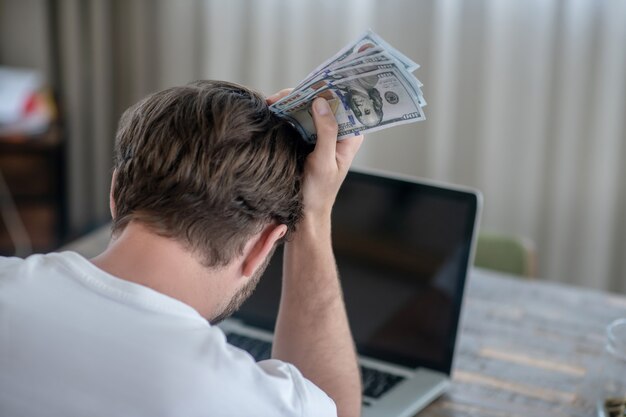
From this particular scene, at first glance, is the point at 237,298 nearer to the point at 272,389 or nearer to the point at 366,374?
the point at 272,389

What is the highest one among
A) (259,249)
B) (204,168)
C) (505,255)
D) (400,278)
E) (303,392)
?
(204,168)

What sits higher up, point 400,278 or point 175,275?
point 175,275

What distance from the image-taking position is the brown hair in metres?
1.05

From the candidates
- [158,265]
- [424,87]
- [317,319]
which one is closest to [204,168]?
[158,265]

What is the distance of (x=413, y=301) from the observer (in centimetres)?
161

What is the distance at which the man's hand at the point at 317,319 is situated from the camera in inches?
52.6

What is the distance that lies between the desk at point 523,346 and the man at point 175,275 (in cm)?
48

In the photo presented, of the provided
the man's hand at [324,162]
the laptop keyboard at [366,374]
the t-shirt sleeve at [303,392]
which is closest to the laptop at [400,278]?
the laptop keyboard at [366,374]

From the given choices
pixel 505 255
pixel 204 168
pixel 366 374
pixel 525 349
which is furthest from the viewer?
pixel 505 255

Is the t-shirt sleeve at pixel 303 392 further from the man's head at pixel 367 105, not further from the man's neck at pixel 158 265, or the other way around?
the man's head at pixel 367 105

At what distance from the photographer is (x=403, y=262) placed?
162 cm

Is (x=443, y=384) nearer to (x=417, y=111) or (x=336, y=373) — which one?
(x=336, y=373)

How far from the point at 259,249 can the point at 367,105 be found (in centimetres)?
23

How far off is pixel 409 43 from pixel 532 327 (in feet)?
4.98
